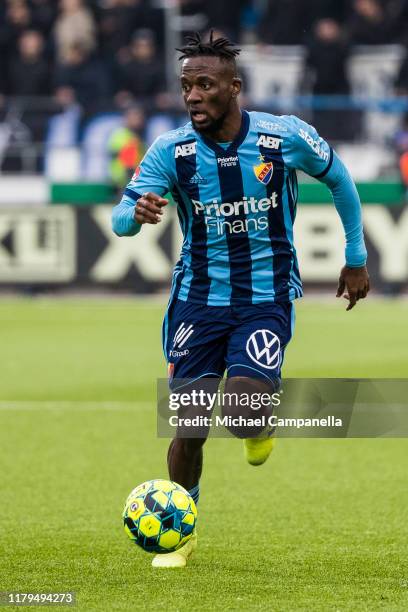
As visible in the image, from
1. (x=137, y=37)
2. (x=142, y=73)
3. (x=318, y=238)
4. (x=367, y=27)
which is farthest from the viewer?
(x=367, y=27)

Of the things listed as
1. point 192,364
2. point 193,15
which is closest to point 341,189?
point 192,364

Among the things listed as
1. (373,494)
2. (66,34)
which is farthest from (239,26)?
(373,494)

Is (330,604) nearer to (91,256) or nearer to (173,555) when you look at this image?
(173,555)

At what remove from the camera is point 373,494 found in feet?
23.2

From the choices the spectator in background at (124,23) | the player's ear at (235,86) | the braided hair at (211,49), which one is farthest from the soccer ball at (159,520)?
the spectator in background at (124,23)

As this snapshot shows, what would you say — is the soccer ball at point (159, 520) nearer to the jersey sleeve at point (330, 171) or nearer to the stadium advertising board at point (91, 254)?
the jersey sleeve at point (330, 171)

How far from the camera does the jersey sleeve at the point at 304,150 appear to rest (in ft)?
18.5

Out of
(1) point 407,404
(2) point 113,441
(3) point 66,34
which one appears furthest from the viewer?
(3) point 66,34

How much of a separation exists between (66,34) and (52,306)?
18.8 ft

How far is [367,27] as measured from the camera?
2119 centimetres

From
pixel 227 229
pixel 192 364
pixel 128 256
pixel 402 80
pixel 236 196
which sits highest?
pixel 236 196

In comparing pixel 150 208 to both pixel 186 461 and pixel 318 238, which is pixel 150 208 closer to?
pixel 186 461

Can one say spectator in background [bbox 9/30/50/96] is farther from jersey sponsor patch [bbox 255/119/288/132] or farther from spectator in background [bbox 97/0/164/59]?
jersey sponsor patch [bbox 255/119/288/132]

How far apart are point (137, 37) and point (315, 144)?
623 inches
